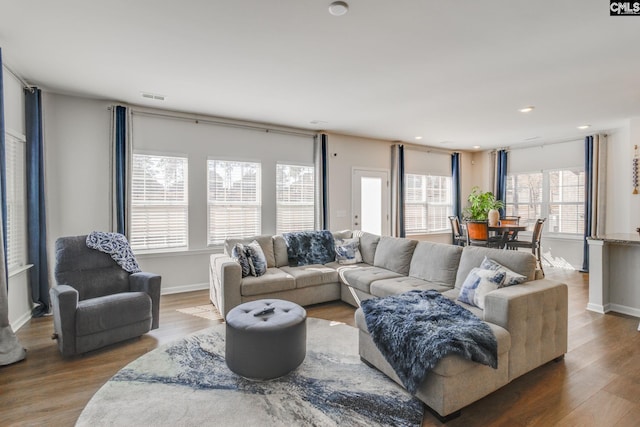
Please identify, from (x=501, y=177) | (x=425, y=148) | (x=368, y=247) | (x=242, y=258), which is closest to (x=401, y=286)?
(x=368, y=247)

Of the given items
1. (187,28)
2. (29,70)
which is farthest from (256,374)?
(29,70)

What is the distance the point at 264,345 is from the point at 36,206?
3.36m

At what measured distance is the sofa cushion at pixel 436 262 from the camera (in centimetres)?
338

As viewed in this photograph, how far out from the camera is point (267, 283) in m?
3.74

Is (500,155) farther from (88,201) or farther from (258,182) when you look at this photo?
(88,201)

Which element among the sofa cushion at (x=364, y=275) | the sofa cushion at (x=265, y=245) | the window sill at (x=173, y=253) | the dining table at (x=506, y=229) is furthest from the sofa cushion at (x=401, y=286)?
the window sill at (x=173, y=253)

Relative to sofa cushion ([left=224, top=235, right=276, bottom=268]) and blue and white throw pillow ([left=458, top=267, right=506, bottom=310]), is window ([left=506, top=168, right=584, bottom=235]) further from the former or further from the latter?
sofa cushion ([left=224, top=235, right=276, bottom=268])

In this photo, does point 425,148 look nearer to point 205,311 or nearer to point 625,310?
point 625,310

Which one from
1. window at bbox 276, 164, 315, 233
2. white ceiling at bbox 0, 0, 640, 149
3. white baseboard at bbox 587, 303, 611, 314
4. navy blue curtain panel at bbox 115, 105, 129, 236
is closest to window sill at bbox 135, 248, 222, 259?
navy blue curtain panel at bbox 115, 105, 129, 236

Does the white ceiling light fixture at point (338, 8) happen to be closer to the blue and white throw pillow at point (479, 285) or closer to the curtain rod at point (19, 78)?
the blue and white throw pillow at point (479, 285)

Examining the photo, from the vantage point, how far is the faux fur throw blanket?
1906 mm

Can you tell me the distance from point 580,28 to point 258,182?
4402 millimetres

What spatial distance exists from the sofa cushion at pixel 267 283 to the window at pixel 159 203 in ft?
5.76

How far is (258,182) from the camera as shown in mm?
5488
